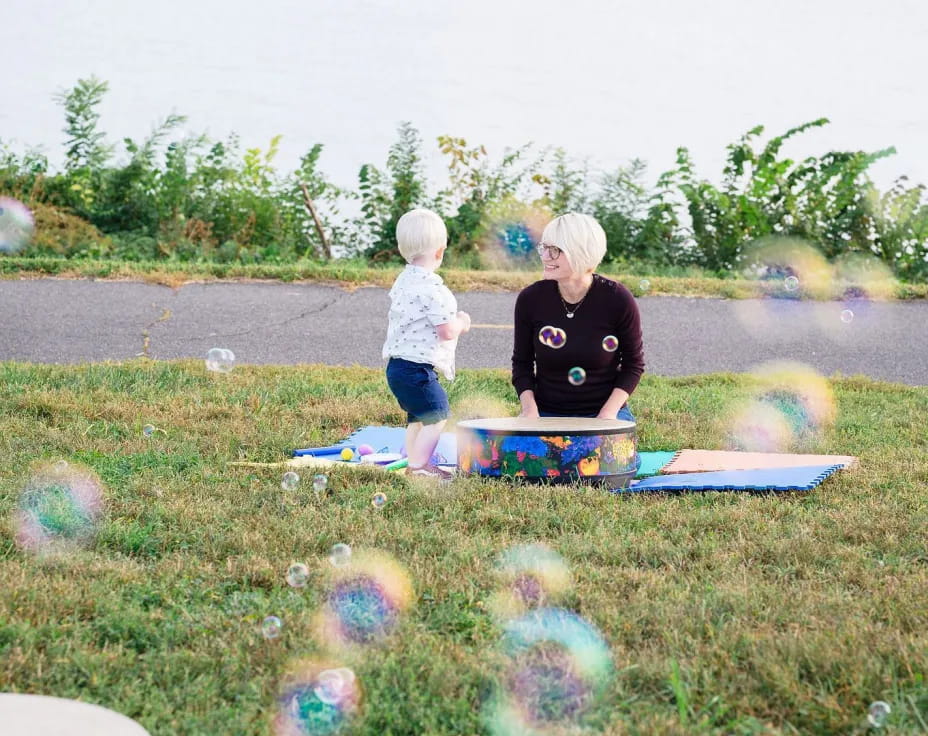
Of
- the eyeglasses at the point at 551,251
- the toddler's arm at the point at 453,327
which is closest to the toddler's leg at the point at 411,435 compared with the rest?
the toddler's arm at the point at 453,327

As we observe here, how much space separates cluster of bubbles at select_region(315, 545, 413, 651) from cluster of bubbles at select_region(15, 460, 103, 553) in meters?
0.78

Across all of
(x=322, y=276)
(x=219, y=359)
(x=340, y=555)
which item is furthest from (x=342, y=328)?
(x=340, y=555)

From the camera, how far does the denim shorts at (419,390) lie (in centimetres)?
412

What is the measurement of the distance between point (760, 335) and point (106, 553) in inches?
244

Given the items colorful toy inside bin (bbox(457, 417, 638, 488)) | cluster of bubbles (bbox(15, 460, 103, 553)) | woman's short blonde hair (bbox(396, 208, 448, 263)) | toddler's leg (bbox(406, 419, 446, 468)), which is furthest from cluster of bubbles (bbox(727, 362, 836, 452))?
cluster of bubbles (bbox(15, 460, 103, 553))

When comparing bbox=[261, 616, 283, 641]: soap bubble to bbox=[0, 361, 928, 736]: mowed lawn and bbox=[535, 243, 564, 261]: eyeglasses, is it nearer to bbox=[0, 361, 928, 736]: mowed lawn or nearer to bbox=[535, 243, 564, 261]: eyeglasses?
bbox=[0, 361, 928, 736]: mowed lawn

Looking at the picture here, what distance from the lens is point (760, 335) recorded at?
324 inches

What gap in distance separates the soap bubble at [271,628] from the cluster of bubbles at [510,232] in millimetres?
8504

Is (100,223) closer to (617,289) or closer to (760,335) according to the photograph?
(760,335)

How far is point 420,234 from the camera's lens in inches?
160

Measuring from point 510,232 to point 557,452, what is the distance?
7.32 metres

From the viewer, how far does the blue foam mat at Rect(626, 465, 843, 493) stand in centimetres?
368

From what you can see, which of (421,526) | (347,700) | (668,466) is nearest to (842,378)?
(668,466)

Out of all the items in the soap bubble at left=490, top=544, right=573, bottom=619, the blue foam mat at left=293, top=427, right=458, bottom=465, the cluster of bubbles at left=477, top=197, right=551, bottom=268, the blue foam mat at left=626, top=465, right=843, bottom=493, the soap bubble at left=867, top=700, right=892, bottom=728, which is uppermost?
the cluster of bubbles at left=477, top=197, right=551, bottom=268
